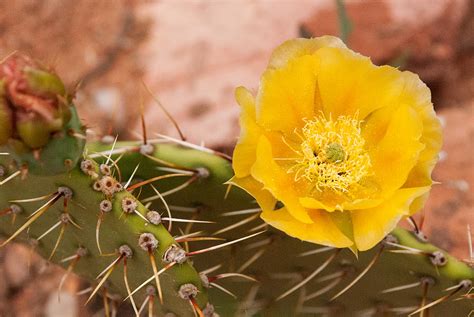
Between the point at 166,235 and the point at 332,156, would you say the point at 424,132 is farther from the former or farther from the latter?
the point at 166,235

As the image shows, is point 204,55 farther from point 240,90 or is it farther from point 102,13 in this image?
point 240,90

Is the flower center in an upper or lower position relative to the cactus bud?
lower

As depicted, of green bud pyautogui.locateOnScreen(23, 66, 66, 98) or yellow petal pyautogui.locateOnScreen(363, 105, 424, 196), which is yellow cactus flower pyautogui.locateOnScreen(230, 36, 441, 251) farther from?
green bud pyautogui.locateOnScreen(23, 66, 66, 98)

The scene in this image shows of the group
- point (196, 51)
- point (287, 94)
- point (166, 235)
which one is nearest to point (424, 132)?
point (287, 94)

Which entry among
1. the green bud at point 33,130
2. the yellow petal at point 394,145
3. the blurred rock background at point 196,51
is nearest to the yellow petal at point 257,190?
the yellow petal at point 394,145

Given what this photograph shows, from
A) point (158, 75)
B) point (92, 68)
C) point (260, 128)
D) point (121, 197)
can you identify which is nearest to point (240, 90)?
point (260, 128)

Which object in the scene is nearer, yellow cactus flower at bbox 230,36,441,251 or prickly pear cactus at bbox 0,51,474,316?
prickly pear cactus at bbox 0,51,474,316

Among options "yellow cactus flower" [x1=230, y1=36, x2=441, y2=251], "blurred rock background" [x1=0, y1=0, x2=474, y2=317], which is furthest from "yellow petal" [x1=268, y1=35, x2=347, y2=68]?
"blurred rock background" [x1=0, y1=0, x2=474, y2=317]
